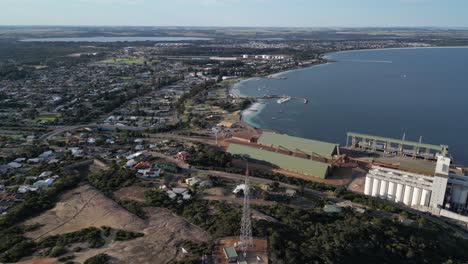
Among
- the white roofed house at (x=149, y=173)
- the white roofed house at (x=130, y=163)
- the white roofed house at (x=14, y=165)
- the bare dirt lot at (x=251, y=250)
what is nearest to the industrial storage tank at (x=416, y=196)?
the bare dirt lot at (x=251, y=250)

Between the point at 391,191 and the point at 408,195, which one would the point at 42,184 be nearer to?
the point at 391,191

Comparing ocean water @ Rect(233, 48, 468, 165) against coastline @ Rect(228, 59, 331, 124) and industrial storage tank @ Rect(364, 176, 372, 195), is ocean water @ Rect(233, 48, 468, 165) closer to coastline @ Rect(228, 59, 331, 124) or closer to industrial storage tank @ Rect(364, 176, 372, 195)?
coastline @ Rect(228, 59, 331, 124)

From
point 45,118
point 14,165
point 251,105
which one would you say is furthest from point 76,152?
point 251,105

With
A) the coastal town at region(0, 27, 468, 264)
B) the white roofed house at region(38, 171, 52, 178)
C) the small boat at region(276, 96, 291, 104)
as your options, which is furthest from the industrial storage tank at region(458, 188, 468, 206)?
the small boat at region(276, 96, 291, 104)

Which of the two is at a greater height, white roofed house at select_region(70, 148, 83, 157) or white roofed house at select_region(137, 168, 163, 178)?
white roofed house at select_region(137, 168, 163, 178)

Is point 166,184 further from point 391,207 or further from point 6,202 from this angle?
point 391,207

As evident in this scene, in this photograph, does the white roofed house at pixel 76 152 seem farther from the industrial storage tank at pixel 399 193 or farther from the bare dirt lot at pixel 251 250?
the industrial storage tank at pixel 399 193
